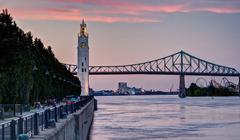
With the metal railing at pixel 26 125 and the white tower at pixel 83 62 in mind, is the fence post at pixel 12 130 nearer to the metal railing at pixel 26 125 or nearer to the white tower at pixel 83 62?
the metal railing at pixel 26 125

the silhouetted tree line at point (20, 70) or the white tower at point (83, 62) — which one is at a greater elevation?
the white tower at point (83, 62)

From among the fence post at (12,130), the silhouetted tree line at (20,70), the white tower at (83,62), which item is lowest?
the fence post at (12,130)

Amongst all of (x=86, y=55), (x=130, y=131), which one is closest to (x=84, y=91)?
(x=86, y=55)

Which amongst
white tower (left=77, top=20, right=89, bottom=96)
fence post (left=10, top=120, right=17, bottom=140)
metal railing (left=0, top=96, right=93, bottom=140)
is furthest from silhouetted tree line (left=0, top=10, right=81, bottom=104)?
white tower (left=77, top=20, right=89, bottom=96)

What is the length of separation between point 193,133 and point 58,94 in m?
35.1

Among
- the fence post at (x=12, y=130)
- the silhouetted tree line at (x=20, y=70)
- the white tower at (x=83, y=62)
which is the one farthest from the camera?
the white tower at (x=83, y=62)

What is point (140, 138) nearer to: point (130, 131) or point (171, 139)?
point (171, 139)

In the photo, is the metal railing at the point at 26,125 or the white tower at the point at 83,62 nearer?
the metal railing at the point at 26,125

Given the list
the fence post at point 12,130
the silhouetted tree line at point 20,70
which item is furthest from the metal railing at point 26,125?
the silhouetted tree line at point 20,70

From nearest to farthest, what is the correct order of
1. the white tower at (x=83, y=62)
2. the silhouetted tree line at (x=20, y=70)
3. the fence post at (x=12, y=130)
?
the fence post at (x=12, y=130) < the silhouetted tree line at (x=20, y=70) < the white tower at (x=83, y=62)

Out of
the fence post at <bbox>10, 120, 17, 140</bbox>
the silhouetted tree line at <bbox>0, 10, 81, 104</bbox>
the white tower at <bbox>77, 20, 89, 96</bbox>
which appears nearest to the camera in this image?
the fence post at <bbox>10, 120, 17, 140</bbox>

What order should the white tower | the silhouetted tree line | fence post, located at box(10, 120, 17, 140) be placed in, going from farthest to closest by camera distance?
the white tower, the silhouetted tree line, fence post, located at box(10, 120, 17, 140)

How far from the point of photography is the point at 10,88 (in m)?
45.4

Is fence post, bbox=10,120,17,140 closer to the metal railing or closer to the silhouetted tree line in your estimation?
the metal railing
